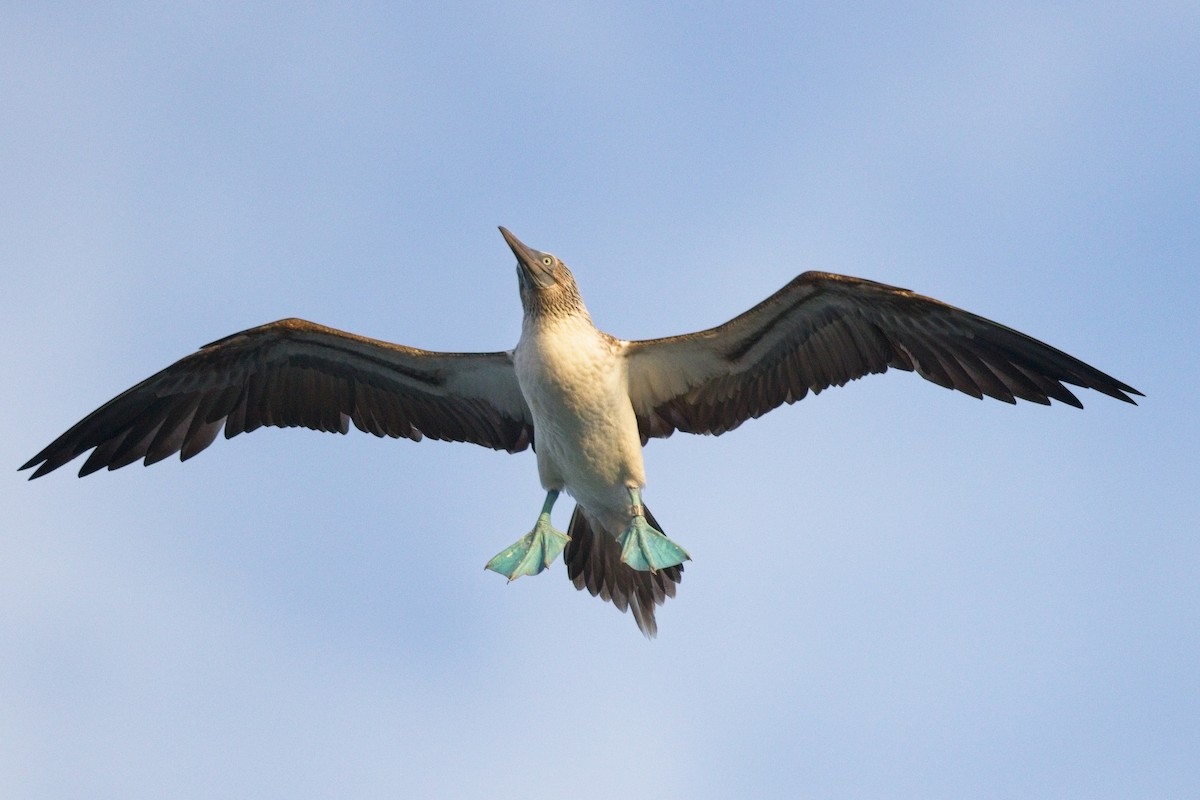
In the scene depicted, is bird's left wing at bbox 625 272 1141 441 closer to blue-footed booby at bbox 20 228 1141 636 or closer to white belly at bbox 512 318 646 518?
blue-footed booby at bbox 20 228 1141 636

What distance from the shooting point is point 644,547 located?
1077 centimetres

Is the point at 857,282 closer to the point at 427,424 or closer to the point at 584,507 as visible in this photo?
the point at 584,507

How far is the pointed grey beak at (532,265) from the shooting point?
35.7ft

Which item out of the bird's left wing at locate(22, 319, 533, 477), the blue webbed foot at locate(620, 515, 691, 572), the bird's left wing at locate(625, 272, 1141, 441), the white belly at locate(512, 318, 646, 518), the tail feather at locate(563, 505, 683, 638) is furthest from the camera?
the tail feather at locate(563, 505, 683, 638)

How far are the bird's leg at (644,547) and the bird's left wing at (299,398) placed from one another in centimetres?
134

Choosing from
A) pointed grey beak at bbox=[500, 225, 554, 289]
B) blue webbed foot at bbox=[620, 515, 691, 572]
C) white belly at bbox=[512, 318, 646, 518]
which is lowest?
blue webbed foot at bbox=[620, 515, 691, 572]

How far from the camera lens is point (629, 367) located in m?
11.3

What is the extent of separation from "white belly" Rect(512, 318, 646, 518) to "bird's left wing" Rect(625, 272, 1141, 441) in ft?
1.55

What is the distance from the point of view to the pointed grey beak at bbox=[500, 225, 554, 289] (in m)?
10.9

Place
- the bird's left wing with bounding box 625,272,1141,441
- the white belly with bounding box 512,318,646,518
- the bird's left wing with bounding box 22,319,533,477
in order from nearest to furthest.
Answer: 1. the bird's left wing with bounding box 625,272,1141,441
2. the white belly with bounding box 512,318,646,518
3. the bird's left wing with bounding box 22,319,533,477

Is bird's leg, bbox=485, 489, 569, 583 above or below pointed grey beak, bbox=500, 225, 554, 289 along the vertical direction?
below

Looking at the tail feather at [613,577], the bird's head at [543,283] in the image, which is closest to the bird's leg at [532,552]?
the tail feather at [613,577]

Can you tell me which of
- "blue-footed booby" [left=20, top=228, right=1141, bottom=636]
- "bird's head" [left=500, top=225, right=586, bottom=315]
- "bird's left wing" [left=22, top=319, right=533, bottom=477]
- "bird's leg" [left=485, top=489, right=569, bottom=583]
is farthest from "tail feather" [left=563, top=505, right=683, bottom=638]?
"bird's head" [left=500, top=225, right=586, bottom=315]

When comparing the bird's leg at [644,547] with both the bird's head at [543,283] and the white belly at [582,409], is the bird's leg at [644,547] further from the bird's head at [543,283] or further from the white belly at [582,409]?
the bird's head at [543,283]
